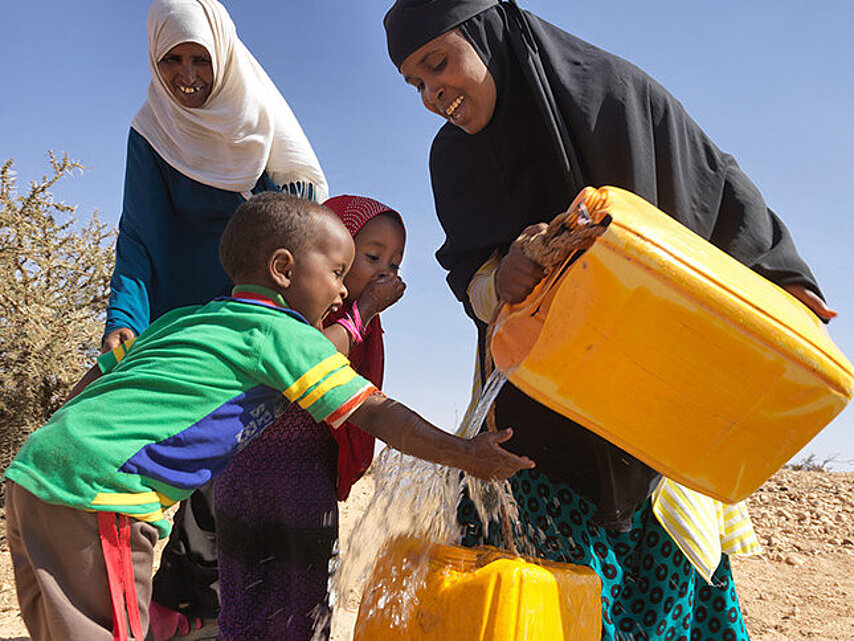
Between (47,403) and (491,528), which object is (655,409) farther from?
(47,403)

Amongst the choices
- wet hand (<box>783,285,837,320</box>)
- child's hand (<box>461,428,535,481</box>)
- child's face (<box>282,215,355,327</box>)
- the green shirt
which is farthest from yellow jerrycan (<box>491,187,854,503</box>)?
child's face (<box>282,215,355,327</box>)

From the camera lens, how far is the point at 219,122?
114 inches

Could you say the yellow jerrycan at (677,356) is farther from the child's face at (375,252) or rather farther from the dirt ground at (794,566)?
the dirt ground at (794,566)

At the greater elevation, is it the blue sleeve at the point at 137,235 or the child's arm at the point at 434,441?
the blue sleeve at the point at 137,235

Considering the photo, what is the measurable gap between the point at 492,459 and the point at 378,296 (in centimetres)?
88

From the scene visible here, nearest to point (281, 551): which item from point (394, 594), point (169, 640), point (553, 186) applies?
point (394, 594)

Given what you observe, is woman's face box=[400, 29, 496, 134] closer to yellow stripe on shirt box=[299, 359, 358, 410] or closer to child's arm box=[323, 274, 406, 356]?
child's arm box=[323, 274, 406, 356]

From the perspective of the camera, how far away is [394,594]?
64.2 inches

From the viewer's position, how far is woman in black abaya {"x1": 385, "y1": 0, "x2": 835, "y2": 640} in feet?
6.19

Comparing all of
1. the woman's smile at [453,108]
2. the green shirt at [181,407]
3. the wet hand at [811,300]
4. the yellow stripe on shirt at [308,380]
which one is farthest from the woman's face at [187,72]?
the wet hand at [811,300]

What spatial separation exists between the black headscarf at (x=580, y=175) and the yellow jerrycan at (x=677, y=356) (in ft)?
1.27

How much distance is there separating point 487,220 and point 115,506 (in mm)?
1232

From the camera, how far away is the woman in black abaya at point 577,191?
1.89 metres

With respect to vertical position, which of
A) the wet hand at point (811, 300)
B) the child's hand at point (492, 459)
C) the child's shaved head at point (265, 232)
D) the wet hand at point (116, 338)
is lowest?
the child's hand at point (492, 459)
